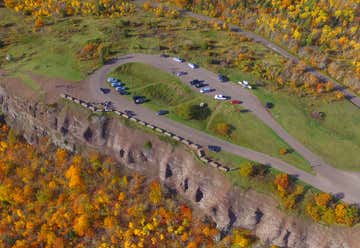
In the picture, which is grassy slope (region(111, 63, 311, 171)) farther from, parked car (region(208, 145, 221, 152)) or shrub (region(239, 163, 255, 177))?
shrub (region(239, 163, 255, 177))

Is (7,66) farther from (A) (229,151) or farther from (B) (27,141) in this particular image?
(A) (229,151)

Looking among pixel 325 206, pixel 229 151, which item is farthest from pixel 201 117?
pixel 325 206

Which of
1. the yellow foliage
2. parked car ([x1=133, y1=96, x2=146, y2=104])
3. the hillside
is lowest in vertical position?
the yellow foliage

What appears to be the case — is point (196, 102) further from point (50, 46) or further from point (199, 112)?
point (50, 46)

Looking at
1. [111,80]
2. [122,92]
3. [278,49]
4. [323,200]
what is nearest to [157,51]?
[111,80]

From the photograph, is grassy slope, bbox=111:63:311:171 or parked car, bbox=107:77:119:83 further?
parked car, bbox=107:77:119:83

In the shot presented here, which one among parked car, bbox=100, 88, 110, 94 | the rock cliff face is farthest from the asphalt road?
parked car, bbox=100, 88, 110, 94
